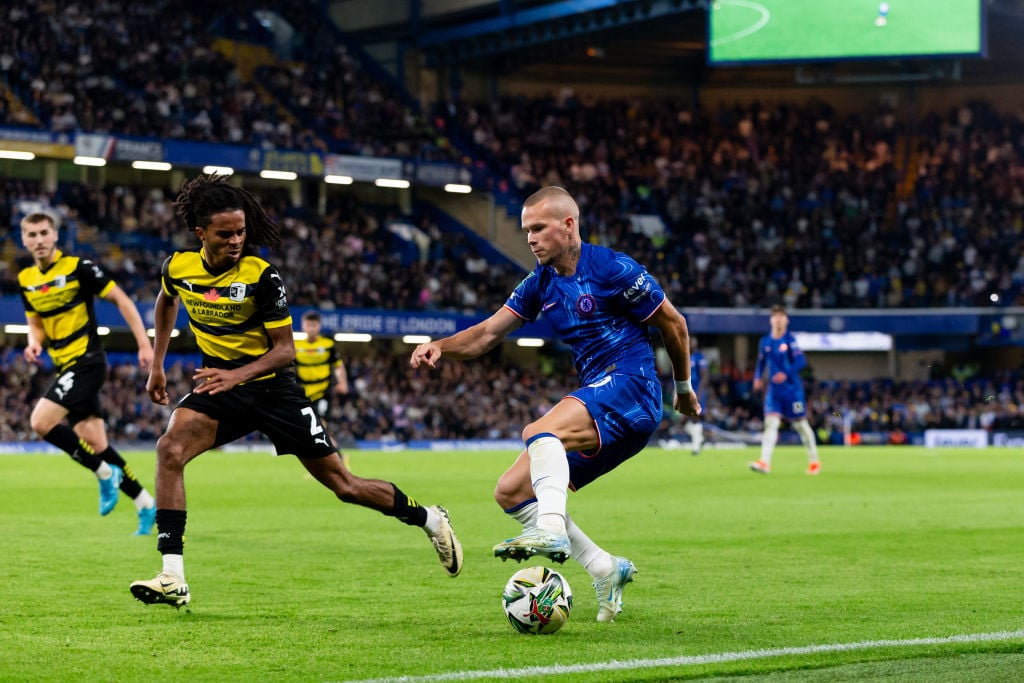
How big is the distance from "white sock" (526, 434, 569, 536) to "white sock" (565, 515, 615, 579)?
73 centimetres

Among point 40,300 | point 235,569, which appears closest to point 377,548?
point 235,569

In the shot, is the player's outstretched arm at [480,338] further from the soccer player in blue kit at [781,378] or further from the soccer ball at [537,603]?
the soccer player in blue kit at [781,378]

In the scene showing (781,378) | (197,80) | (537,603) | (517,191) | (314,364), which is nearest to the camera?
(537,603)

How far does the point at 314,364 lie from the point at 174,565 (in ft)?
45.9

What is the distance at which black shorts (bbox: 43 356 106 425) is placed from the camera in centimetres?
1193

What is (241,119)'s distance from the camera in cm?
4444

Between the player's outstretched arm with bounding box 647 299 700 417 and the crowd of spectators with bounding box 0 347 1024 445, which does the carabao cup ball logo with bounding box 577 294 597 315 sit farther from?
the crowd of spectators with bounding box 0 347 1024 445

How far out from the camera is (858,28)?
43.3m

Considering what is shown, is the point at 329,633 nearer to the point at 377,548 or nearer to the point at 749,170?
the point at 377,548

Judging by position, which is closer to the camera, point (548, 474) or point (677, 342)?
point (548, 474)

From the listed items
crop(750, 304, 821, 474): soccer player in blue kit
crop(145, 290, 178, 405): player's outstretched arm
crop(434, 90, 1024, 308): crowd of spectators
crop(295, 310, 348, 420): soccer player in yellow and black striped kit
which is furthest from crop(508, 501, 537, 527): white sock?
crop(434, 90, 1024, 308): crowd of spectators

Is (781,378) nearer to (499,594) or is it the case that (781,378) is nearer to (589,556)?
(499,594)

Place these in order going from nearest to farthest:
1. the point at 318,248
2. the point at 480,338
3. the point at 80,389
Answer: the point at 480,338
the point at 80,389
the point at 318,248

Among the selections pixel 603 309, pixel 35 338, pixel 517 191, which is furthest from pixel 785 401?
pixel 517 191
